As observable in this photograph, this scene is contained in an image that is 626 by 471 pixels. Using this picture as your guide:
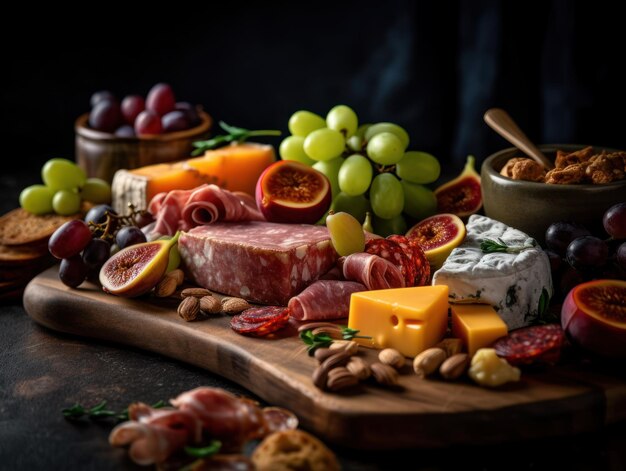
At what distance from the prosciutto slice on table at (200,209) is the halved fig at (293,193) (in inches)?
2.9

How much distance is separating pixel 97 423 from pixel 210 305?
532 mm

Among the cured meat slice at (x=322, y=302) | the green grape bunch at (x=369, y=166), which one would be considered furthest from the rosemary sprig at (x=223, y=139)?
the cured meat slice at (x=322, y=302)

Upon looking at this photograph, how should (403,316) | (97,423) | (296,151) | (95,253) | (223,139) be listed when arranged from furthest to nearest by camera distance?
(223,139) → (296,151) → (95,253) → (403,316) → (97,423)

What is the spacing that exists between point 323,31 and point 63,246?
236cm

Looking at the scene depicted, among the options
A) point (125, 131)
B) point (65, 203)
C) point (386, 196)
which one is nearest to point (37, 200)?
point (65, 203)

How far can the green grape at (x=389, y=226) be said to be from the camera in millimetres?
3047

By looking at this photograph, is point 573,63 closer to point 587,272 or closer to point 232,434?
point 587,272

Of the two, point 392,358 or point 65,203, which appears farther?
point 65,203

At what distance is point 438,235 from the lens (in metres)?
2.81

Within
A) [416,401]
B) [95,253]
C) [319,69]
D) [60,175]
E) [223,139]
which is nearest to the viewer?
[416,401]

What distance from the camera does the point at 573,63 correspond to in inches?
163

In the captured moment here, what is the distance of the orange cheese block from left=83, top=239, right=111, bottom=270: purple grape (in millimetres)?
1165

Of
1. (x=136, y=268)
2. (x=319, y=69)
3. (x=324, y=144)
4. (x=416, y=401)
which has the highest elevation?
(x=319, y=69)

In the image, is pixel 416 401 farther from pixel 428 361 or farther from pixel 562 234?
pixel 562 234
